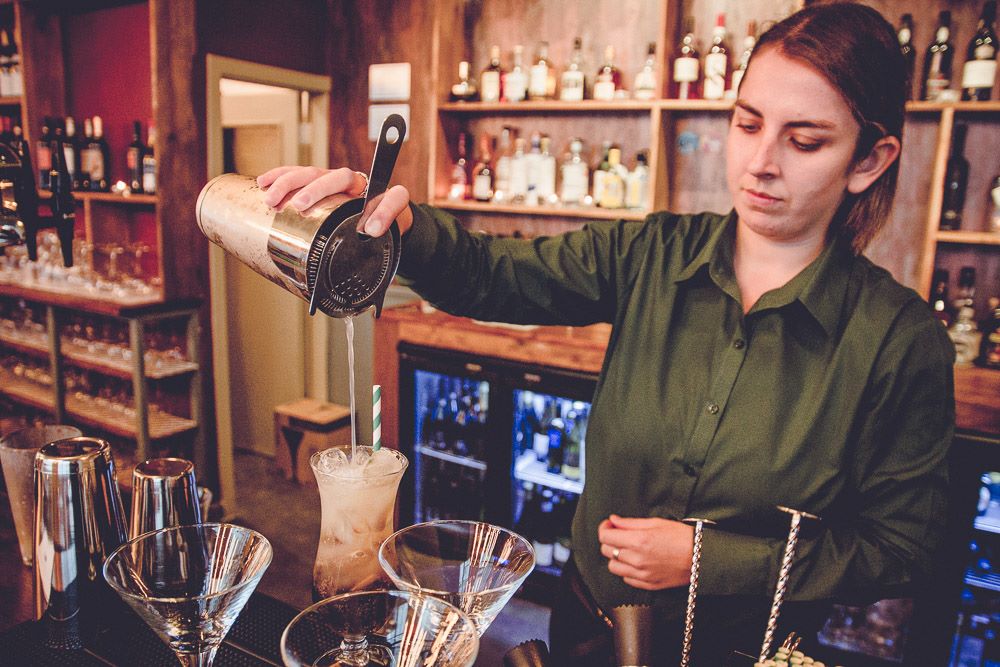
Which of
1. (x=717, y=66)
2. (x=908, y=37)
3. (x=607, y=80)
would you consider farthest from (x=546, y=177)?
(x=908, y=37)

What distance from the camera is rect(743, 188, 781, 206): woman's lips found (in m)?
1.12

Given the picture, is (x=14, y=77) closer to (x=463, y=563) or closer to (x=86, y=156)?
(x=86, y=156)

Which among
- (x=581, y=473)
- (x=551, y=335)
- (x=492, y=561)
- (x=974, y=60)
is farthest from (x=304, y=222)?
(x=974, y=60)

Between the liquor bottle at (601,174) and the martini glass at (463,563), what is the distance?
94.4 inches

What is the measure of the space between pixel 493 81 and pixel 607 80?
0.57 m

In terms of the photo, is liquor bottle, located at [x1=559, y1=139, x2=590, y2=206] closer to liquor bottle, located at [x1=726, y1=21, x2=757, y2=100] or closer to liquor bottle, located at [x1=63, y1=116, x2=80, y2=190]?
liquor bottle, located at [x1=726, y1=21, x2=757, y2=100]

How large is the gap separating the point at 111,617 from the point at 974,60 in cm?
300

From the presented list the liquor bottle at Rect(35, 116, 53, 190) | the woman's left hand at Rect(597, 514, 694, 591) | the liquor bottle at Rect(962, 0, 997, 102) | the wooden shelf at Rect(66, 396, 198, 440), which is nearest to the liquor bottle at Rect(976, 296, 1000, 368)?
the liquor bottle at Rect(962, 0, 997, 102)

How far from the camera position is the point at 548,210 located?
3.15 m

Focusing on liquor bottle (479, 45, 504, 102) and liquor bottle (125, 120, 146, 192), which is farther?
liquor bottle (125, 120, 146, 192)

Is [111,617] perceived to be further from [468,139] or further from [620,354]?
[468,139]

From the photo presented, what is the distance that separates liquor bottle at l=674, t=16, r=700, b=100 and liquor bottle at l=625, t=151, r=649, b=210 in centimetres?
31

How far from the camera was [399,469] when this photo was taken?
0.93m

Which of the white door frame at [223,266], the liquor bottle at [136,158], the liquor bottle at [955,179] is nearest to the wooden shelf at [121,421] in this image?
the white door frame at [223,266]
